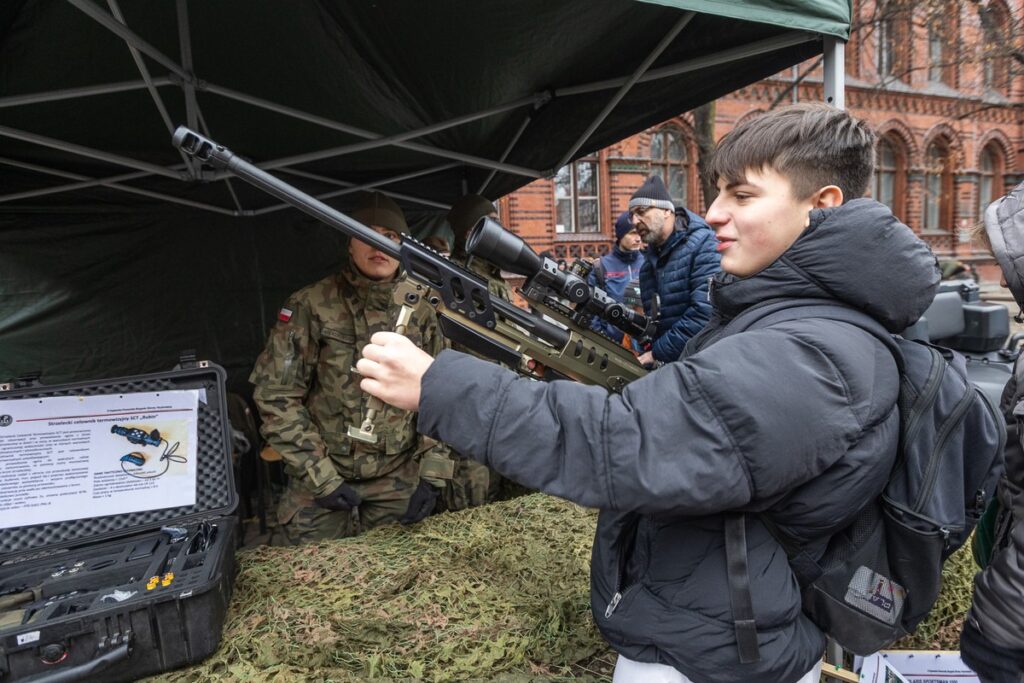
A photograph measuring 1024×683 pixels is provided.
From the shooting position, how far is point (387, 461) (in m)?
3.21

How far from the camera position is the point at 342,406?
3.21 meters

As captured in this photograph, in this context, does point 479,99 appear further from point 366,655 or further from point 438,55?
point 366,655

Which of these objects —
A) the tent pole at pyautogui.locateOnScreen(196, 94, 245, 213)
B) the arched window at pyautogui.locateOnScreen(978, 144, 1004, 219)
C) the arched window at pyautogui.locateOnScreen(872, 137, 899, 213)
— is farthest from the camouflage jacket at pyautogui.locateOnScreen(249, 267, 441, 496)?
the arched window at pyautogui.locateOnScreen(978, 144, 1004, 219)

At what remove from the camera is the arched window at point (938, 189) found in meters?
18.7

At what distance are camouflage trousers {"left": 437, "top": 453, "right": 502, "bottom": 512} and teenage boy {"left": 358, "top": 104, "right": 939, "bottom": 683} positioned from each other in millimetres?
2264

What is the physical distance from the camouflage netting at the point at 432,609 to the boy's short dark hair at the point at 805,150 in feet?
4.75

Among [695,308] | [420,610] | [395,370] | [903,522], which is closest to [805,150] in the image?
[903,522]

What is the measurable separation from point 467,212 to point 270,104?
1609 mm

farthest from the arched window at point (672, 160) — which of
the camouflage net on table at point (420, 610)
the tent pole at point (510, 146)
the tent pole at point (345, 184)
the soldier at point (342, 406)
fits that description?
the camouflage net on table at point (420, 610)

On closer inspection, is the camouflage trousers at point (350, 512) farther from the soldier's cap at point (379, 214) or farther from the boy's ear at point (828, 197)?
the boy's ear at point (828, 197)

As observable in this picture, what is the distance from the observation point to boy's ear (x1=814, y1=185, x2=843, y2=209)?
1.18m

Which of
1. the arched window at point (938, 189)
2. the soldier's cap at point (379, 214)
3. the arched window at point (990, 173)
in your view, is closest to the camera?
the soldier's cap at point (379, 214)

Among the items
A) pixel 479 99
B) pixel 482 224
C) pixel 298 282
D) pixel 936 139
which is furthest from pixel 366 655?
pixel 936 139

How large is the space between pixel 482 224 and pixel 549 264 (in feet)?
1.62
